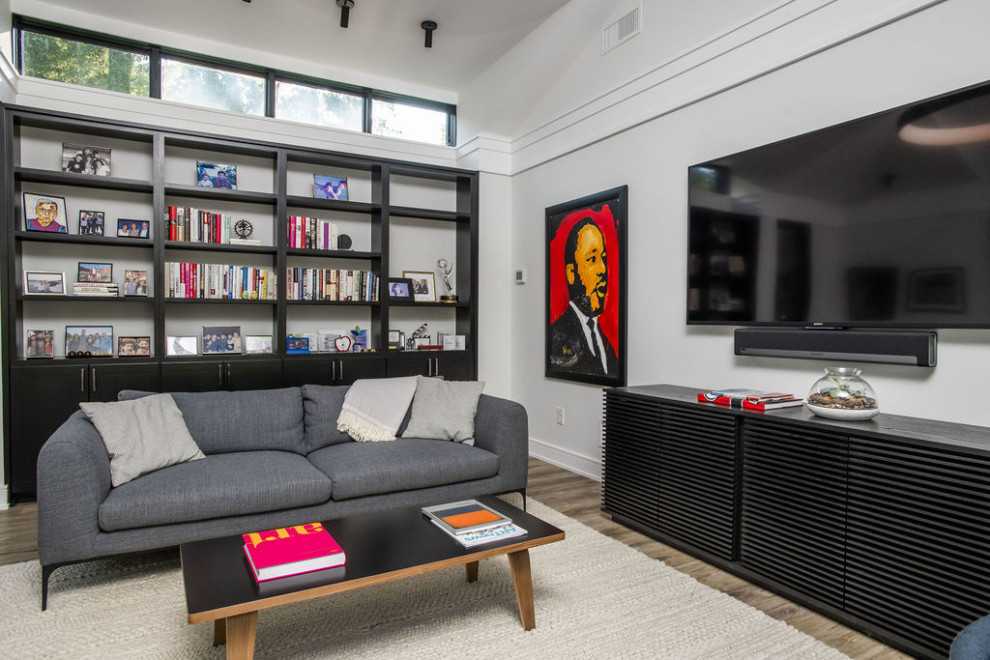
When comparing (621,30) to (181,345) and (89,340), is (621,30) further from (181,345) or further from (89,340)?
(89,340)

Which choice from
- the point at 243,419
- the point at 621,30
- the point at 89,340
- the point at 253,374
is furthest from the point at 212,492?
the point at 621,30

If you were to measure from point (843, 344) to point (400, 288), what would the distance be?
327 centimetres

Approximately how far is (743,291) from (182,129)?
3735mm

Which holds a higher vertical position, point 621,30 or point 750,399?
point 621,30

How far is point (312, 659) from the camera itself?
1811 mm

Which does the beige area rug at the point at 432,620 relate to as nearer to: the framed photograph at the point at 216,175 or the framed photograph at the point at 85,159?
the framed photograph at the point at 85,159

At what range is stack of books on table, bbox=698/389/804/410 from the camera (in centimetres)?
241

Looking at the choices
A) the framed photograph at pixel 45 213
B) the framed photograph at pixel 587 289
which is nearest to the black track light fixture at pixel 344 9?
the framed photograph at pixel 587 289

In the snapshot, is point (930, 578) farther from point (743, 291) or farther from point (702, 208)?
point (702, 208)

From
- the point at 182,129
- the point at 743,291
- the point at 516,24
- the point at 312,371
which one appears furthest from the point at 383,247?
the point at 743,291

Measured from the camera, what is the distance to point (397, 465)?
2.80 m

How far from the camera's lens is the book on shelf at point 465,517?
6.47ft

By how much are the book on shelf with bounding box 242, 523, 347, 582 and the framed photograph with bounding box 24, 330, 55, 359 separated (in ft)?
9.01

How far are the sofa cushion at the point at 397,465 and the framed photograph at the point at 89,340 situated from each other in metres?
1.87
